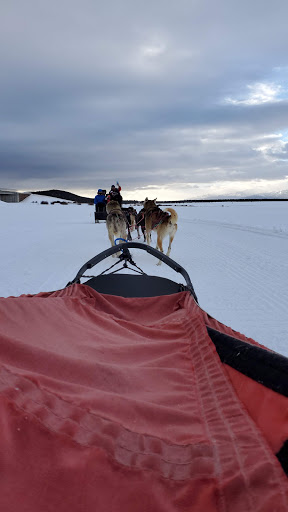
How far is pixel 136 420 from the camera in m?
1.08

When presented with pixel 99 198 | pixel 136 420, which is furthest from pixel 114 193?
pixel 136 420

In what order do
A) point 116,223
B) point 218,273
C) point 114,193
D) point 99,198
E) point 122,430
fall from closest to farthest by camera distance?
1. point 122,430
2. point 218,273
3. point 116,223
4. point 114,193
5. point 99,198

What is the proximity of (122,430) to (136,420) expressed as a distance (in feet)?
0.32

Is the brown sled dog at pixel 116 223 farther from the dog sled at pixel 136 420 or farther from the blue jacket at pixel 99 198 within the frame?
the dog sled at pixel 136 420

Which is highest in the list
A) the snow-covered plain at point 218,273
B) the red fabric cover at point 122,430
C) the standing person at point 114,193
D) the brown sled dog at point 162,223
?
the standing person at point 114,193

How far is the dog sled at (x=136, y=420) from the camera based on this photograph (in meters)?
0.78

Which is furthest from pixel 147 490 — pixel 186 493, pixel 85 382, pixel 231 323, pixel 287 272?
pixel 287 272

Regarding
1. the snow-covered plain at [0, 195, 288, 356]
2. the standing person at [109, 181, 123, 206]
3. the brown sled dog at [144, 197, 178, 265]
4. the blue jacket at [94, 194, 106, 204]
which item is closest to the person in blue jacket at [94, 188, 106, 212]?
the blue jacket at [94, 194, 106, 204]

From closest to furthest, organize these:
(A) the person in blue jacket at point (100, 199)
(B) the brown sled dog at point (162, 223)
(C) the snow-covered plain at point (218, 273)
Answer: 1. (C) the snow-covered plain at point (218, 273)
2. (B) the brown sled dog at point (162, 223)
3. (A) the person in blue jacket at point (100, 199)

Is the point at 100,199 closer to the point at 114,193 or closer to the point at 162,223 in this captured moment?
the point at 114,193

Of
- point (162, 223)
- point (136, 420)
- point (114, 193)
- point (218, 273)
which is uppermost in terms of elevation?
point (114, 193)

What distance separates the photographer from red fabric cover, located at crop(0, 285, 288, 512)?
78 cm

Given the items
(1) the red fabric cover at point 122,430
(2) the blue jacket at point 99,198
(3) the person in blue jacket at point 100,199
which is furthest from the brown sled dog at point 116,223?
(1) the red fabric cover at point 122,430

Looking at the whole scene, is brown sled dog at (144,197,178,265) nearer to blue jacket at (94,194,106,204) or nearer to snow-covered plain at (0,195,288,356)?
snow-covered plain at (0,195,288,356)
